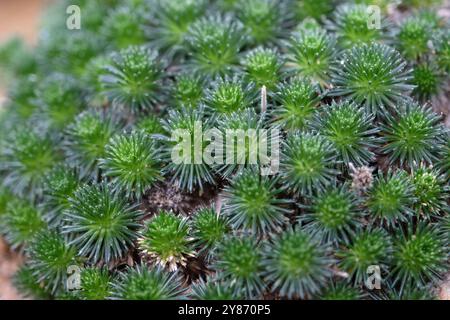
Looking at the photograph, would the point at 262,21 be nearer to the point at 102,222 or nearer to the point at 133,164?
the point at 133,164

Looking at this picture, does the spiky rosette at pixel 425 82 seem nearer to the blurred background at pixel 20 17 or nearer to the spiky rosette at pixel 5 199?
the spiky rosette at pixel 5 199

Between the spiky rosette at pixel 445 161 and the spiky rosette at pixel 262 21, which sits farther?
the spiky rosette at pixel 262 21

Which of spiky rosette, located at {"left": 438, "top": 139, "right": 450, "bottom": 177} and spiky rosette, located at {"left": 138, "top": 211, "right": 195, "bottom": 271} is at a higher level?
spiky rosette, located at {"left": 438, "top": 139, "right": 450, "bottom": 177}

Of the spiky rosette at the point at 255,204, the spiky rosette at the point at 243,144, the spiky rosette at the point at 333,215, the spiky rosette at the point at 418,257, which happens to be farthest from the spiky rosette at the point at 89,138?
the spiky rosette at the point at 418,257

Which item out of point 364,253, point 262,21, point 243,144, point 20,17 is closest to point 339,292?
point 364,253

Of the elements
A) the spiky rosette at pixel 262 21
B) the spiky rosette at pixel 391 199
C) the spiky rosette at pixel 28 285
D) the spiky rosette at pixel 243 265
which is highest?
the spiky rosette at pixel 262 21

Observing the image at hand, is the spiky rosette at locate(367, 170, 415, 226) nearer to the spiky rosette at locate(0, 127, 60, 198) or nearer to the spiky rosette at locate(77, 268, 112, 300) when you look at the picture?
the spiky rosette at locate(77, 268, 112, 300)

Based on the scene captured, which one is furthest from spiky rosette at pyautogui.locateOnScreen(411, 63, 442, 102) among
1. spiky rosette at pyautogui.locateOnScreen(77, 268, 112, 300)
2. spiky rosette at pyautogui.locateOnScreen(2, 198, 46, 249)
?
spiky rosette at pyautogui.locateOnScreen(2, 198, 46, 249)
